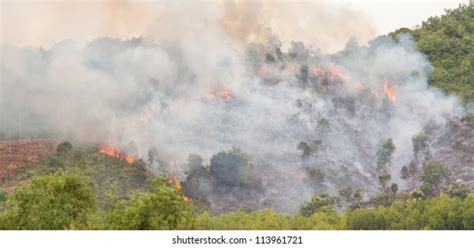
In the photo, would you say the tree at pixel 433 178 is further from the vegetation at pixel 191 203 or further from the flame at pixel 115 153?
the flame at pixel 115 153

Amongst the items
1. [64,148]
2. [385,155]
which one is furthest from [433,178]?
[64,148]

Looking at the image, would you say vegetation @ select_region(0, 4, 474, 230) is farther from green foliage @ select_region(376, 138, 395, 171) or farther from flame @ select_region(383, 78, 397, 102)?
flame @ select_region(383, 78, 397, 102)

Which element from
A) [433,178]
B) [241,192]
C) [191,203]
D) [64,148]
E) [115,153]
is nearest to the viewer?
[191,203]

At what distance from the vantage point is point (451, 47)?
465 feet

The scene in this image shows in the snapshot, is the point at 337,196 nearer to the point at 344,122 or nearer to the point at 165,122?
the point at 344,122

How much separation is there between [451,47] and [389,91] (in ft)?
62.5

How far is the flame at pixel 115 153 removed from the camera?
11011 centimetres

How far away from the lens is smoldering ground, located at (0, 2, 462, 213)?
107000 mm

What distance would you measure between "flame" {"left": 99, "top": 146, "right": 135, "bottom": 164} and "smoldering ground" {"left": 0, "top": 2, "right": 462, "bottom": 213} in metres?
1.42

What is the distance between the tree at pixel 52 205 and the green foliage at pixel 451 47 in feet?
266

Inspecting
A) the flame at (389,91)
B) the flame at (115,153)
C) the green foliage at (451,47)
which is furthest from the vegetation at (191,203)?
the green foliage at (451,47)

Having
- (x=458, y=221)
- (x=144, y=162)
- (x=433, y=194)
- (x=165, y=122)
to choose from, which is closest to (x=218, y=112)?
(x=165, y=122)

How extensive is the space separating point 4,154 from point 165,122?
26168 millimetres

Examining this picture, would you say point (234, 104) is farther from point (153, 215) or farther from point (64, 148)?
point (153, 215)
